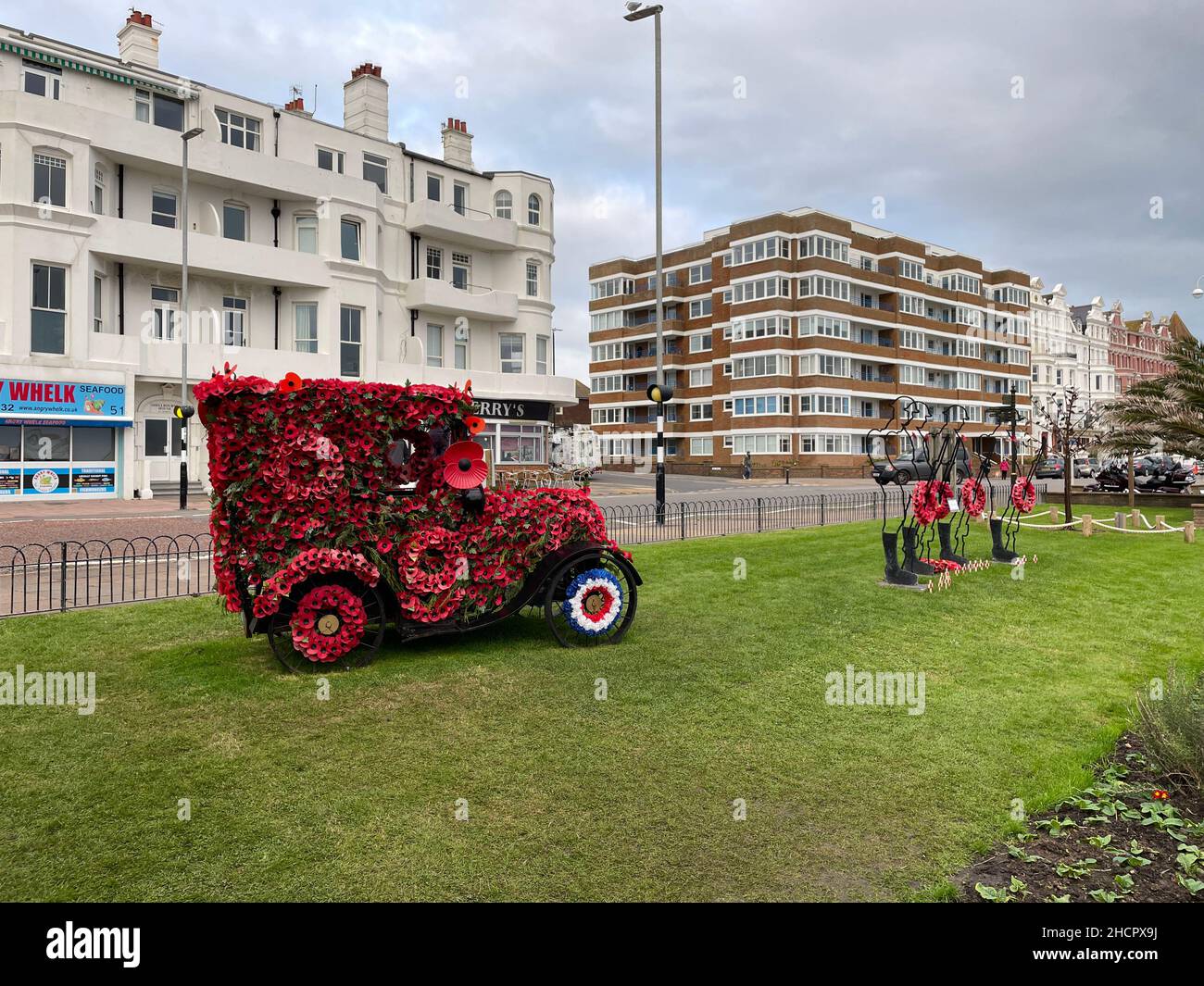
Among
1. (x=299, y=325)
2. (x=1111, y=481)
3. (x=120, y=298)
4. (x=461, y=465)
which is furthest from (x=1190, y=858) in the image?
(x=1111, y=481)

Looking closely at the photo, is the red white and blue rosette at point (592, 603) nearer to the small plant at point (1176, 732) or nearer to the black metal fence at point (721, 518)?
the small plant at point (1176, 732)

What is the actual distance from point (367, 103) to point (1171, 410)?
109 feet

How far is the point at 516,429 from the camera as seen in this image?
132ft

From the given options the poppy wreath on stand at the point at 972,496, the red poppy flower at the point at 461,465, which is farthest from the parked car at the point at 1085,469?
the red poppy flower at the point at 461,465

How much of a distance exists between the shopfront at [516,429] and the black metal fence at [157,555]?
46.6 feet

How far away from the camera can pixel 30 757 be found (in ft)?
17.3

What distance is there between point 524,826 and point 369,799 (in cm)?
97

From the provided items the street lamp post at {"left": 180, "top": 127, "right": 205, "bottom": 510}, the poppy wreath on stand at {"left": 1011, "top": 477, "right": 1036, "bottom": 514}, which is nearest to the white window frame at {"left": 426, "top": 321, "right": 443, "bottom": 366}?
the street lamp post at {"left": 180, "top": 127, "right": 205, "bottom": 510}

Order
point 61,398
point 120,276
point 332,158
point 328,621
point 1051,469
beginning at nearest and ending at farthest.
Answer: point 328,621 → point 61,398 → point 120,276 → point 332,158 → point 1051,469

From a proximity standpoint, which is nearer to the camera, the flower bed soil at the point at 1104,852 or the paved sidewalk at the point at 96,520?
the flower bed soil at the point at 1104,852

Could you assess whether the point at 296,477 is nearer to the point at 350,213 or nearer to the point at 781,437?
the point at 350,213

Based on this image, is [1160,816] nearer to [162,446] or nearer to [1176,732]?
[1176,732]

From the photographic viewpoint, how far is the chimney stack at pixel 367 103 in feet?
121

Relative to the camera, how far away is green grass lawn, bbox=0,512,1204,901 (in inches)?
155
